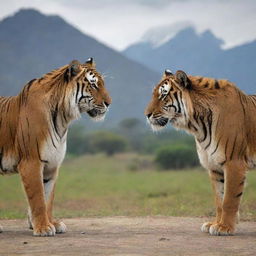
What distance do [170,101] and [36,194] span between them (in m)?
1.65

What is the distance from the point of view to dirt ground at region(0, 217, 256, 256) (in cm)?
511

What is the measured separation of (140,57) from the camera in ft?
455

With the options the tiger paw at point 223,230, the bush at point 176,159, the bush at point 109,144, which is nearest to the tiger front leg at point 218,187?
the tiger paw at point 223,230

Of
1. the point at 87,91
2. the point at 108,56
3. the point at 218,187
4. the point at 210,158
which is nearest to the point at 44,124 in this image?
the point at 87,91

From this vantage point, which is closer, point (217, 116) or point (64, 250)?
point (64, 250)

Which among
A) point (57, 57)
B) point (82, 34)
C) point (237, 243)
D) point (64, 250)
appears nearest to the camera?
point (64, 250)

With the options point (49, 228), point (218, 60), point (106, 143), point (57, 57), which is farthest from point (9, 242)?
point (57, 57)

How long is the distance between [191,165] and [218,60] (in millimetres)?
66042

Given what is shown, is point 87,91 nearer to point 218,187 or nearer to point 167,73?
point 167,73

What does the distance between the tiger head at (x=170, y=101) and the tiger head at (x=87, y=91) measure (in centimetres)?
48

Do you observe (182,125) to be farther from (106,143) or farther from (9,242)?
(106,143)

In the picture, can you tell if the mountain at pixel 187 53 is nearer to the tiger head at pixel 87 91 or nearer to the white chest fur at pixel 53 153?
the tiger head at pixel 87 91

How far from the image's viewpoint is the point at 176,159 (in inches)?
1264

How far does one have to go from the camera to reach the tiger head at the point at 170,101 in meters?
6.19
